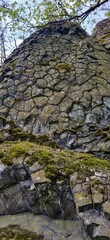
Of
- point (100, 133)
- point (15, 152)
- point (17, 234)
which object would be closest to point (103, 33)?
point (100, 133)

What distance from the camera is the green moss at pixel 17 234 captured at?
338cm

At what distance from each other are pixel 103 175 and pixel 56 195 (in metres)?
0.80

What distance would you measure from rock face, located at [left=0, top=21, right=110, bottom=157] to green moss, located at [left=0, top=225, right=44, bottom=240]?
2075 mm

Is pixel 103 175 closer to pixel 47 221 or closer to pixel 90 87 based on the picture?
pixel 47 221

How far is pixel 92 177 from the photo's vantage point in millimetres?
3775

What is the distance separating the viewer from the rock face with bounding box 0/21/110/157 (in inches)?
222

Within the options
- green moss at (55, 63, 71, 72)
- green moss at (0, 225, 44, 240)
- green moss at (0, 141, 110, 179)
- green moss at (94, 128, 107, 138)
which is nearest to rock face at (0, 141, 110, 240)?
green moss at (0, 141, 110, 179)

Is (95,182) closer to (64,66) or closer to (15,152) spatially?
(15,152)

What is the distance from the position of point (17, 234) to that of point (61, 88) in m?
4.18

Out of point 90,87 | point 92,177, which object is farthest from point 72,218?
point 90,87

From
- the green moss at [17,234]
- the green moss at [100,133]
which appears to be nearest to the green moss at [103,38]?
the green moss at [100,133]

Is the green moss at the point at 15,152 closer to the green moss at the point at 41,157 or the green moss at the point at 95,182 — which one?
the green moss at the point at 41,157

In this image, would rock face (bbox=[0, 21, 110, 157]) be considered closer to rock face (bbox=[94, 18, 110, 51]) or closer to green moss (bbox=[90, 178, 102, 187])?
rock face (bbox=[94, 18, 110, 51])

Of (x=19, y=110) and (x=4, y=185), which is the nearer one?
(x=4, y=185)
